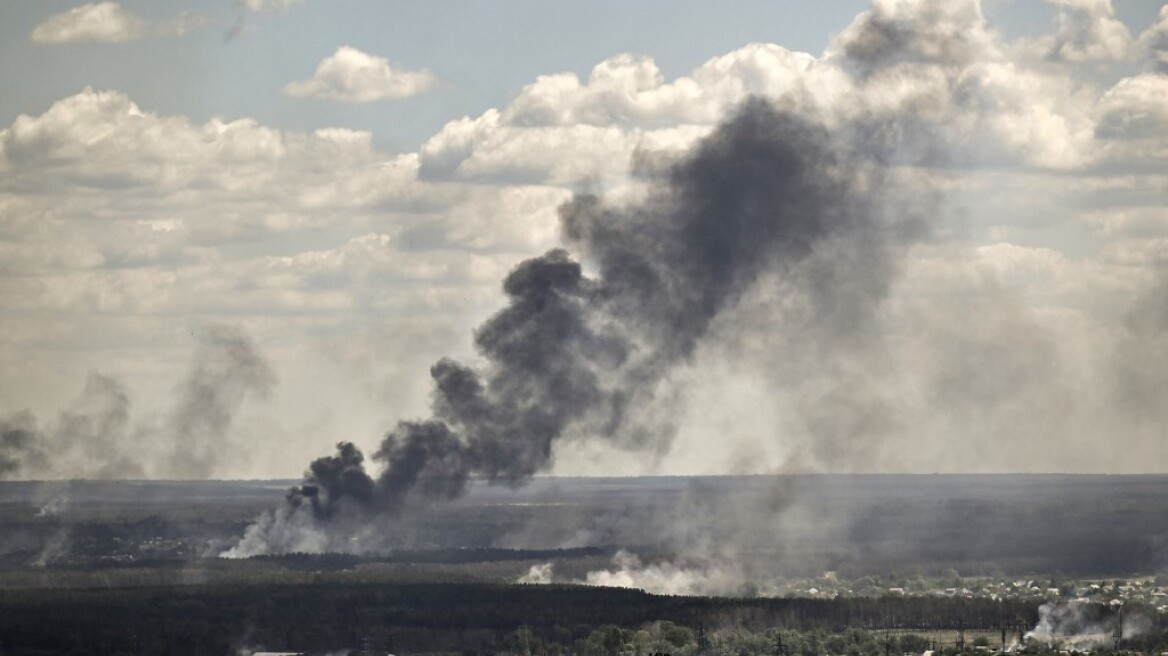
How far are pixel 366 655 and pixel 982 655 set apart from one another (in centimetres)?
5307

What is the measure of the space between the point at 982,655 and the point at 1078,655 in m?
8.06

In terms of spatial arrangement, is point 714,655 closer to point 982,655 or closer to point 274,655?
point 982,655

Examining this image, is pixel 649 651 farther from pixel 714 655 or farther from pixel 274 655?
pixel 274 655

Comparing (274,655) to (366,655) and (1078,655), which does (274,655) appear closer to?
(366,655)

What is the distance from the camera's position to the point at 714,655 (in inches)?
7869

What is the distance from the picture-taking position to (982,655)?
198000mm

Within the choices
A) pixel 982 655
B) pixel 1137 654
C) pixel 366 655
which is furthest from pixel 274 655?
pixel 1137 654

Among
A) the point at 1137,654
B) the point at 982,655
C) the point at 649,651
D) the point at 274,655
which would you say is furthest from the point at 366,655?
the point at 1137,654

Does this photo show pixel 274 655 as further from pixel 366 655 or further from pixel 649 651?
pixel 649 651

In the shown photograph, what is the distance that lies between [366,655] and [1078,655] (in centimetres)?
6103

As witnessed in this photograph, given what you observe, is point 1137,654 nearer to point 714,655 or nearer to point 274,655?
point 714,655

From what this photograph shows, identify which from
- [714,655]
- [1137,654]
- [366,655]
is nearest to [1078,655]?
[1137,654]

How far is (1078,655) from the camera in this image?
19638 cm

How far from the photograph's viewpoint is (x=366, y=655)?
200m
